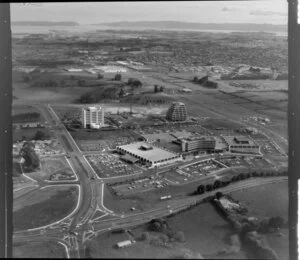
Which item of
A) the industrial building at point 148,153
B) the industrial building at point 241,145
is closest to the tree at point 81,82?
the industrial building at point 148,153

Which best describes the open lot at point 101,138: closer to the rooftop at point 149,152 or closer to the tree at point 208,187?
the rooftop at point 149,152

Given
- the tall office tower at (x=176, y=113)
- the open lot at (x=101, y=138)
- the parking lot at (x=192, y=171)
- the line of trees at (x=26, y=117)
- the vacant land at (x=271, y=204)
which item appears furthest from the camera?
the tall office tower at (x=176, y=113)

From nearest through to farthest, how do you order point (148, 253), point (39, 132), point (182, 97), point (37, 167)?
point (148, 253), point (37, 167), point (39, 132), point (182, 97)

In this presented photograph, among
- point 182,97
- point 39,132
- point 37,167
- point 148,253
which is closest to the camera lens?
point 148,253

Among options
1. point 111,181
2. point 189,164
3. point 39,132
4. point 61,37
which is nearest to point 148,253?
point 111,181

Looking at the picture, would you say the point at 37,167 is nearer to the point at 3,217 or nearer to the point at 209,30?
the point at 3,217

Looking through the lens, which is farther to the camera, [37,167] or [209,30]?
[209,30]
